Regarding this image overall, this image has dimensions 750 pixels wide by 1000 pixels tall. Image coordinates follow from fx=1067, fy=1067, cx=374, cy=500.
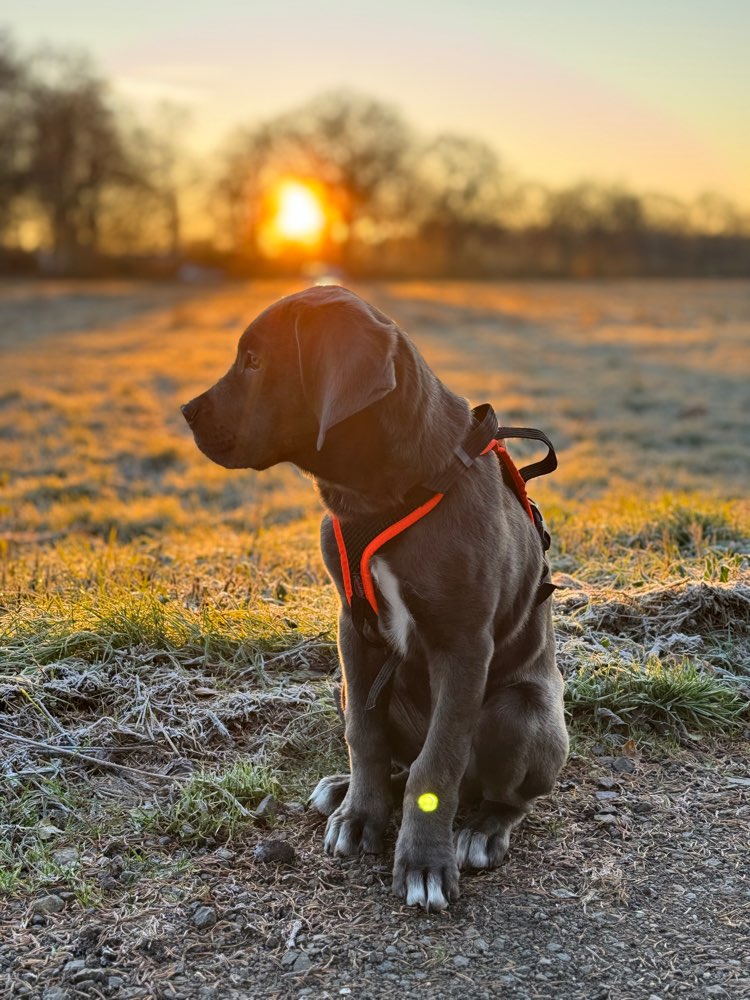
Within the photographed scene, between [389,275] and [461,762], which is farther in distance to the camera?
[389,275]

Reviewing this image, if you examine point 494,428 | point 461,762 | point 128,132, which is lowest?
point 461,762

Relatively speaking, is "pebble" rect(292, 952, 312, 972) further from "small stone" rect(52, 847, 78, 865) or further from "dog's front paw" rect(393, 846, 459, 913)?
"small stone" rect(52, 847, 78, 865)

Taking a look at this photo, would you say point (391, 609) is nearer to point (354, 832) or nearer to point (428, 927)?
point (354, 832)

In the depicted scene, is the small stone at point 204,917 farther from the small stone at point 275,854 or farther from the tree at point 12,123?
the tree at point 12,123

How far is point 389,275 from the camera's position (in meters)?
53.5

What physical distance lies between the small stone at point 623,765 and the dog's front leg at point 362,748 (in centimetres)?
101

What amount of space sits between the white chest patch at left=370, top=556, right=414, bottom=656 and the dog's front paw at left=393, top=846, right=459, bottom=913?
62 centimetres

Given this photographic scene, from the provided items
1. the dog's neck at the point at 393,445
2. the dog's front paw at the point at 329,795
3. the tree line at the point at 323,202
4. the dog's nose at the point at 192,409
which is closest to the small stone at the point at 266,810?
the dog's front paw at the point at 329,795

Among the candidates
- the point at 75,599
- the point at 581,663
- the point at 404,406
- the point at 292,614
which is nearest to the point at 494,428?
the point at 404,406

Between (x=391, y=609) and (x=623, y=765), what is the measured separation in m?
1.39

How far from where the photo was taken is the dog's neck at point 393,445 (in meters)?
3.32

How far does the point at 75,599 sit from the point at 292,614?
1.06 meters

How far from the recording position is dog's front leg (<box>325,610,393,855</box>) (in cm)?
357

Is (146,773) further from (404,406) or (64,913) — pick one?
(404,406)
